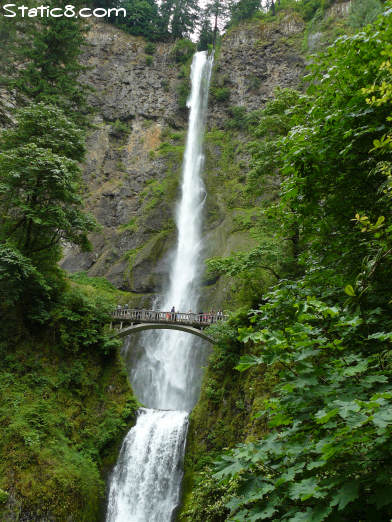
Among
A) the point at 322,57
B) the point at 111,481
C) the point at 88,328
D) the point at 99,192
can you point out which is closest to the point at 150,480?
the point at 111,481

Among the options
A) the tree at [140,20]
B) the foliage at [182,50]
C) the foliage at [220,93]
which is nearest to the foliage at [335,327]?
the foliage at [220,93]

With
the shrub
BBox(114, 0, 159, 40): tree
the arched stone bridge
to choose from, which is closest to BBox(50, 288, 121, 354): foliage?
the arched stone bridge

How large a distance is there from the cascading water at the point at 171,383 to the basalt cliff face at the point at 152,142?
3.49ft

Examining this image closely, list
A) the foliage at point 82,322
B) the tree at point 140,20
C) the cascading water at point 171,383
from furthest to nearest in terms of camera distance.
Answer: the tree at point 140,20 → the foliage at point 82,322 → the cascading water at point 171,383

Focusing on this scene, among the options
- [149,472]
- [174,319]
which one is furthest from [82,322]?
[149,472]

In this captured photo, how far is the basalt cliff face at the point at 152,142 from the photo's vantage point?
1119 inches

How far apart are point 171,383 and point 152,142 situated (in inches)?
983

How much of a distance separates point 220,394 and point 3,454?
7311mm

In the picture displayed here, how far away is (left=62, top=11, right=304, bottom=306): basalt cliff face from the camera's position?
1119 inches

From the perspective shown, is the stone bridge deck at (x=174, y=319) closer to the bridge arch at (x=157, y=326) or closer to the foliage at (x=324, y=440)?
the bridge arch at (x=157, y=326)

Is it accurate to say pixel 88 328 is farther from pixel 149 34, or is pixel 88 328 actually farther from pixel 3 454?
pixel 149 34

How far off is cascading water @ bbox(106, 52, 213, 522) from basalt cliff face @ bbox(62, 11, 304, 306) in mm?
1065

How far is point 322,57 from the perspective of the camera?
5.52m

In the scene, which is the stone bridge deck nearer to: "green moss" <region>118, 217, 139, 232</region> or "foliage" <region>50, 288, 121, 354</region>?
"foliage" <region>50, 288, 121, 354</region>
